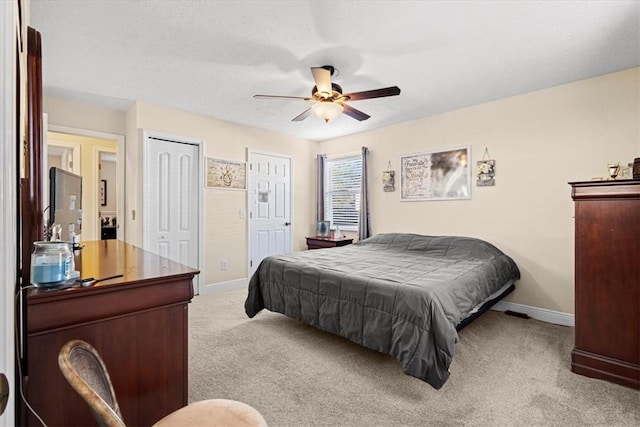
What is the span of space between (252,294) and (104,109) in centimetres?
304

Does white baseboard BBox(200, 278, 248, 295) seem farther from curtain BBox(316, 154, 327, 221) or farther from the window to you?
the window

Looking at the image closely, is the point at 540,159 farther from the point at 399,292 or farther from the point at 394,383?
the point at 394,383

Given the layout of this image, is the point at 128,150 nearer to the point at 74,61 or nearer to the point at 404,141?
the point at 74,61

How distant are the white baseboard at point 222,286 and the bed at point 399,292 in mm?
1345

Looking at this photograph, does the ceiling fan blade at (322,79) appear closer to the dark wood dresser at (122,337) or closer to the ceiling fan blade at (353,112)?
the ceiling fan blade at (353,112)

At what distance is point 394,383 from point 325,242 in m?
2.94

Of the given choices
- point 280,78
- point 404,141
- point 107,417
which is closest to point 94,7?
point 280,78

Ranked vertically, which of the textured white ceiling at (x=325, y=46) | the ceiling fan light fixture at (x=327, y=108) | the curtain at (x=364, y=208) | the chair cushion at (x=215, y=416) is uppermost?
the textured white ceiling at (x=325, y=46)

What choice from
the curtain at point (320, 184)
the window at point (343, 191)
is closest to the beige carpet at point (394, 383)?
the window at point (343, 191)

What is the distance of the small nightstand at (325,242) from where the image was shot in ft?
16.2

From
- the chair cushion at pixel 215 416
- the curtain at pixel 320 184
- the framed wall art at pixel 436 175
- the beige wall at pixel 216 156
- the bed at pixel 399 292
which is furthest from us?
the curtain at pixel 320 184

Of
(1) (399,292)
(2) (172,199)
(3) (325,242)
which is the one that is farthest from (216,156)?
(1) (399,292)

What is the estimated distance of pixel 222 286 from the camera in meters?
4.54

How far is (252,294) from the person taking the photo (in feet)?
10.8
